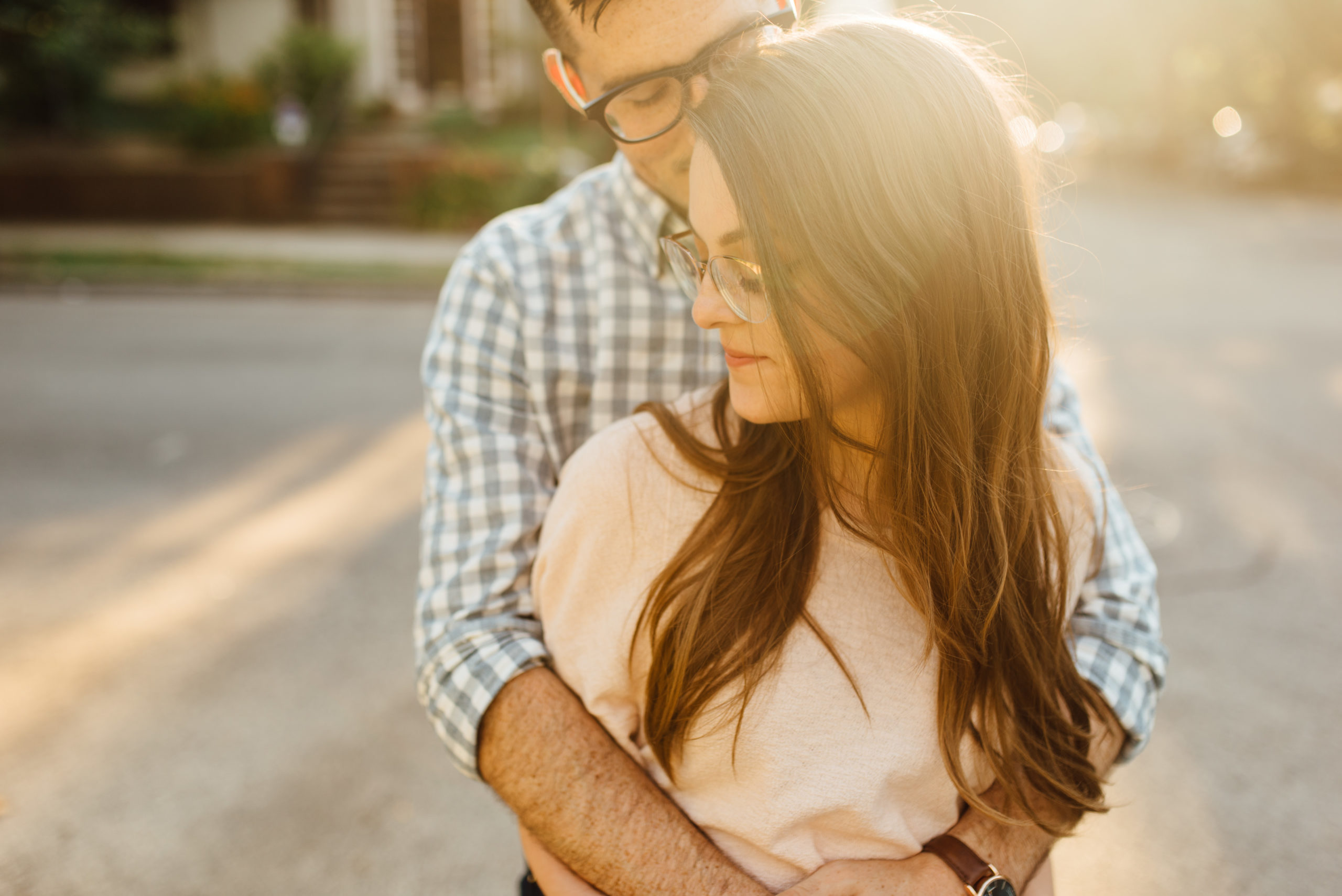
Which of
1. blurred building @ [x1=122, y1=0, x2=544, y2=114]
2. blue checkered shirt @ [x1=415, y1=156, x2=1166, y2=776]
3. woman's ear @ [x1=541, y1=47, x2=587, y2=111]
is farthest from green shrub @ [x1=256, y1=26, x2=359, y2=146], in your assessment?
blue checkered shirt @ [x1=415, y1=156, x2=1166, y2=776]

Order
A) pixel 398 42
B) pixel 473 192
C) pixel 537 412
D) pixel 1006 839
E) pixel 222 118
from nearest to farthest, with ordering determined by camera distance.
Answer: pixel 1006 839, pixel 537 412, pixel 473 192, pixel 222 118, pixel 398 42

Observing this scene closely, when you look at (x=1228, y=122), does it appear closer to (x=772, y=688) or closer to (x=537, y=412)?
(x=537, y=412)

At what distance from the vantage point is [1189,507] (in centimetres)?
479

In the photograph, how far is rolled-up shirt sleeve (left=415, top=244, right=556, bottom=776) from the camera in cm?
136

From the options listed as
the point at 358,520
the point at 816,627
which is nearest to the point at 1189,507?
the point at 358,520

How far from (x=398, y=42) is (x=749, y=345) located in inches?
789

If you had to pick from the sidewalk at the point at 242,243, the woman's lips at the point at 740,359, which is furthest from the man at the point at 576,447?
the sidewalk at the point at 242,243

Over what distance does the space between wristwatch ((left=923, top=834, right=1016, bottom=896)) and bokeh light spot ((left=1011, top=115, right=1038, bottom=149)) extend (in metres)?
0.88

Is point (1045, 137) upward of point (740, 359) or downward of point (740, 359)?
upward

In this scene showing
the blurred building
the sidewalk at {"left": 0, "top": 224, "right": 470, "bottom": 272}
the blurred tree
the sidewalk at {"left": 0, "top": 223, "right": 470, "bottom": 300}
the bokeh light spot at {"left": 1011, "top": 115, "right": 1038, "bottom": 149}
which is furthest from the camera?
the blurred building

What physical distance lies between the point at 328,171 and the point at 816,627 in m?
16.0

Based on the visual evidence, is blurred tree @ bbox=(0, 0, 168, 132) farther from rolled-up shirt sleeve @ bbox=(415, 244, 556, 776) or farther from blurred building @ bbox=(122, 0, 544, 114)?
rolled-up shirt sleeve @ bbox=(415, 244, 556, 776)

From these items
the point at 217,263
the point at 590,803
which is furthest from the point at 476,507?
the point at 217,263

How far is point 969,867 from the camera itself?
1.27 metres
